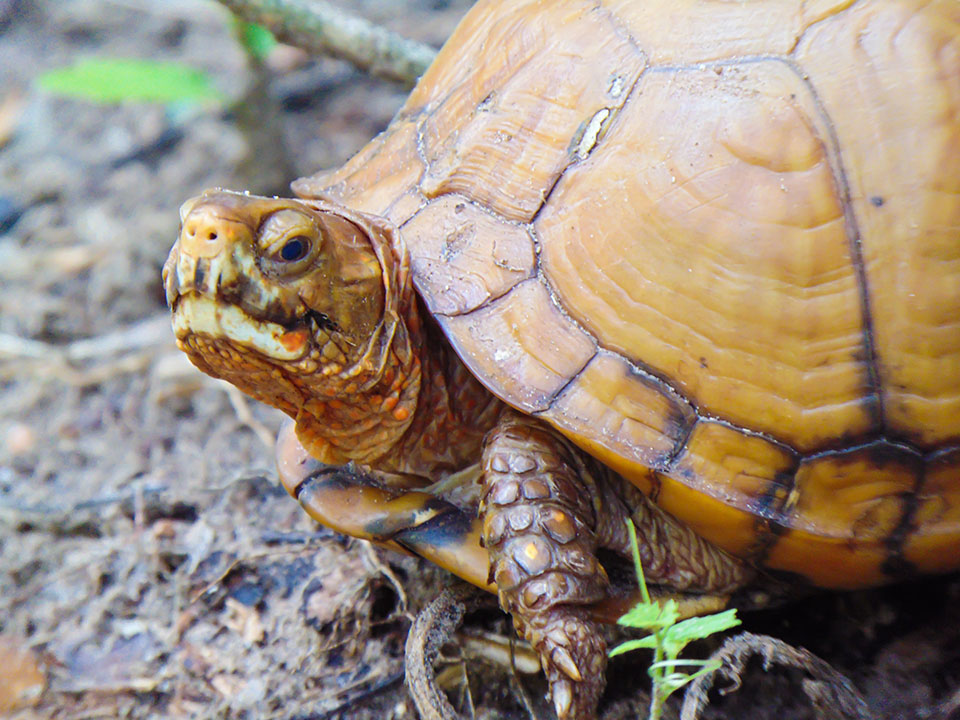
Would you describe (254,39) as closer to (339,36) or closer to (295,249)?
(339,36)

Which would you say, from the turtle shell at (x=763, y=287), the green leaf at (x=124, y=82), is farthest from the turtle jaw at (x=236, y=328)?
the green leaf at (x=124, y=82)

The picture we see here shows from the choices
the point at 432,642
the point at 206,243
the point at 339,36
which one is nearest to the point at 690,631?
the point at 432,642

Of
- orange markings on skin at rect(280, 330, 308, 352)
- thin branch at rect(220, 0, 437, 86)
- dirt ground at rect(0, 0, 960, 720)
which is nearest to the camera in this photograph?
orange markings on skin at rect(280, 330, 308, 352)

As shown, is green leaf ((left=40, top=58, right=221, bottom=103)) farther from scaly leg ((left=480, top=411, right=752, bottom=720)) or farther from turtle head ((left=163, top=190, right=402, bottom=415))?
scaly leg ((left=480, top=411, right=752, bottom=720))

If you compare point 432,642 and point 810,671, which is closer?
point 810,671

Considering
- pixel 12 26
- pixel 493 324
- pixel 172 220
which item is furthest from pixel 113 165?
pixel 493 324

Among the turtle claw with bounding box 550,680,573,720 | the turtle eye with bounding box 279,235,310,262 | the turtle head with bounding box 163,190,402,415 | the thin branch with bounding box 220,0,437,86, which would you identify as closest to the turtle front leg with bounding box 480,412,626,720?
the turtle claw with bounding box 550,680,573,720

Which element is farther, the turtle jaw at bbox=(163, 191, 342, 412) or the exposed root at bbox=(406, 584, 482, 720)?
the exposed root at bbox=(406, 584, 482, 720)
